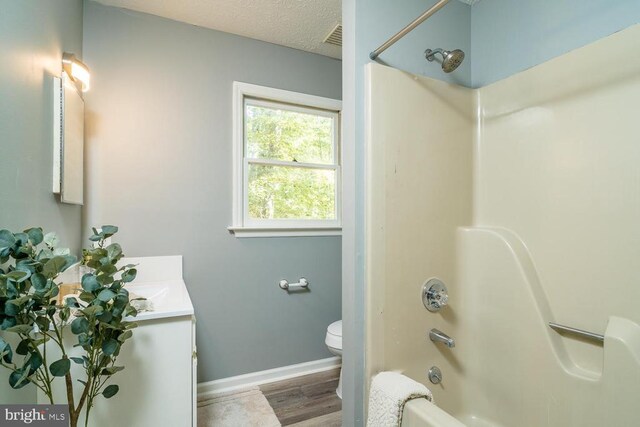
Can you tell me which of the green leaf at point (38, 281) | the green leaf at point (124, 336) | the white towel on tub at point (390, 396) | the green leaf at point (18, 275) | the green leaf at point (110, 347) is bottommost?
the white towel on tub at point (390, 396)

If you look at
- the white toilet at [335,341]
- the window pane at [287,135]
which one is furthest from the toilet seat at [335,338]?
the window pane at [287,135]

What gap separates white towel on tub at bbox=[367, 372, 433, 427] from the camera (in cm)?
100

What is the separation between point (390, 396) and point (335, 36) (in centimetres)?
218

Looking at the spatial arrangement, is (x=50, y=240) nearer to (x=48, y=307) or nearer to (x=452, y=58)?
(x=48, y=307)

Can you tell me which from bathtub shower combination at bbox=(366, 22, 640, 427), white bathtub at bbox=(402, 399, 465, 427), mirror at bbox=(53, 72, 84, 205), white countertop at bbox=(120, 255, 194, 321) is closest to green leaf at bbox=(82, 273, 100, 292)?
white countertop at bbox=(120, 255, 194, 321)

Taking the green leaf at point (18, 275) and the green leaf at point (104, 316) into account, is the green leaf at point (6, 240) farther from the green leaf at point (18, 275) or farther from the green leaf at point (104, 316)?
the green leaf at point (104, 316)

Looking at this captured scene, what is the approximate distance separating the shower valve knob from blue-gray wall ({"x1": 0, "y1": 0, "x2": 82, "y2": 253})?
58.9 inches

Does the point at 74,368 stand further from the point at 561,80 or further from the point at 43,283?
the point at 561,80

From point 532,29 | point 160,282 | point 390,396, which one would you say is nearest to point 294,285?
point 160,282

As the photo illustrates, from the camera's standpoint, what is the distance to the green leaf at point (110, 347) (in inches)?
34.1

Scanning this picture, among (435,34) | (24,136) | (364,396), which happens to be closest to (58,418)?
(24,136)

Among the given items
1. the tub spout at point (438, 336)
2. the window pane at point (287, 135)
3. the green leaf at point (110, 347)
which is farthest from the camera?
the window pane at point (287, 135)

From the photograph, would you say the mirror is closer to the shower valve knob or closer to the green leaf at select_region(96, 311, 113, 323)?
the green leaf at select_region(96, 311, 113, 323)

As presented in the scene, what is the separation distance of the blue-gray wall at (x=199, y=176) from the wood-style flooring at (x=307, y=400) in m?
0.16
